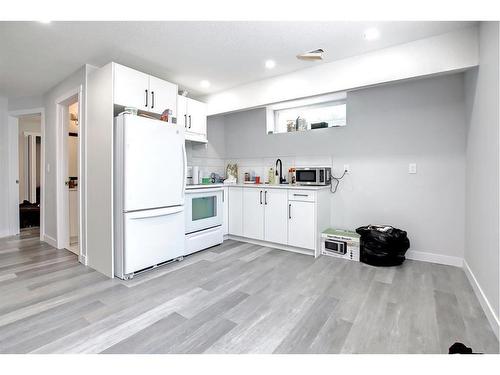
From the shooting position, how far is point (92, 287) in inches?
96.3

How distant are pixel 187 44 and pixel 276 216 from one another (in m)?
2.37

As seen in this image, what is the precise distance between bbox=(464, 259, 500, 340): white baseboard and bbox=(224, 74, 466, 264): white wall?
550 millimetres

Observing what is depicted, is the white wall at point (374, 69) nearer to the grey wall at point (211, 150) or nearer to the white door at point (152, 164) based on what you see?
the grey wall at point (211, 150)

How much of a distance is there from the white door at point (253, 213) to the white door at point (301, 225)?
48cm

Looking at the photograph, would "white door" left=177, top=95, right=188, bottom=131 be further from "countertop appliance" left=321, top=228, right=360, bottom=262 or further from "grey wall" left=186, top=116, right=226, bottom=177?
"countertop appliance" left=321, top=228, right=360, bottom=262

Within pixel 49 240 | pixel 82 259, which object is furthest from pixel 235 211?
pixel 49 240

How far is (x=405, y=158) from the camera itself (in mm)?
3143

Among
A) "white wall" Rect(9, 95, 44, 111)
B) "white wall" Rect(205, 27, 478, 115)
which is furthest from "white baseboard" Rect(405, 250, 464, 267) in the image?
"white wall" Rect(9, 95, 44, 111)

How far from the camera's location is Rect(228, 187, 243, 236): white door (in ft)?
13.1

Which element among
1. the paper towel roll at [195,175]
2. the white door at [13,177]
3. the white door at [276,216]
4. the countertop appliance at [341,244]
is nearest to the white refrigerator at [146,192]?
the paper towel roll at [195,175]

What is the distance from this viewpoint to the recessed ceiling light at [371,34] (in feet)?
7.60

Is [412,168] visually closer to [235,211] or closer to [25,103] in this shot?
[235,211]
